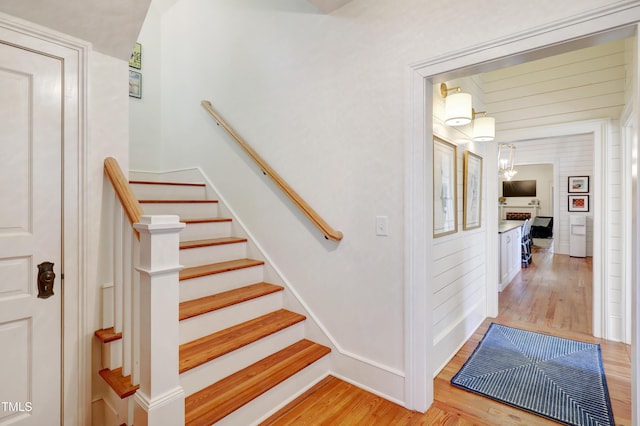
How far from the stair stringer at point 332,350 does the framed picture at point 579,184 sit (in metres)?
8.21

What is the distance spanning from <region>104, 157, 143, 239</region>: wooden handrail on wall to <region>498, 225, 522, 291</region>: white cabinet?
4.30 m

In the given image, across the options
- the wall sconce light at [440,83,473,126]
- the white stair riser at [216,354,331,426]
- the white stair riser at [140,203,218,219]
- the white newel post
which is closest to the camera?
the white newel post

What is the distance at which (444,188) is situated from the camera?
252 centimetres

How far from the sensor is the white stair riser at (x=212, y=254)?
2447mm

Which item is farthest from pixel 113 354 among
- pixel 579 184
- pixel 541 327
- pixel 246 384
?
pixel 579 184

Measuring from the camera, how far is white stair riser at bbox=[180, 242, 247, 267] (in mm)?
2447

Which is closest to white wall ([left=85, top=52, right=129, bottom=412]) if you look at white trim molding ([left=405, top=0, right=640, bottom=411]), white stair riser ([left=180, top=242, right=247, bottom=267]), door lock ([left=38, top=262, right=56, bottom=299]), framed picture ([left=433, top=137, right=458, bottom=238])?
door lock ([left=38, top=262, right=56, bottom=299])

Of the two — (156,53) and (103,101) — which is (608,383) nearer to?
(103,101)

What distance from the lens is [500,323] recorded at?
337 centimetres

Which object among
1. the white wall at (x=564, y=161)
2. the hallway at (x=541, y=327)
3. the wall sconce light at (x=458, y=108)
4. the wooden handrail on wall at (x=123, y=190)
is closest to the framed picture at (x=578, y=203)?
the white wall at (x=564, y=161)

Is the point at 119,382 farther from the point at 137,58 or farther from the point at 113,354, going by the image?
the point at 137,58

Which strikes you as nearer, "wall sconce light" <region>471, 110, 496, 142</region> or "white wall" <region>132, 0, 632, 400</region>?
"white wall" <region>132, 0, 632, 400</region>

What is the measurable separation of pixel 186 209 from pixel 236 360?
64.8 inches

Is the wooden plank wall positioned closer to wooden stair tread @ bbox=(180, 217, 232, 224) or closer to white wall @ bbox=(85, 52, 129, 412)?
wooden stair tread @ bbox=(180, 217, 232, 224)
